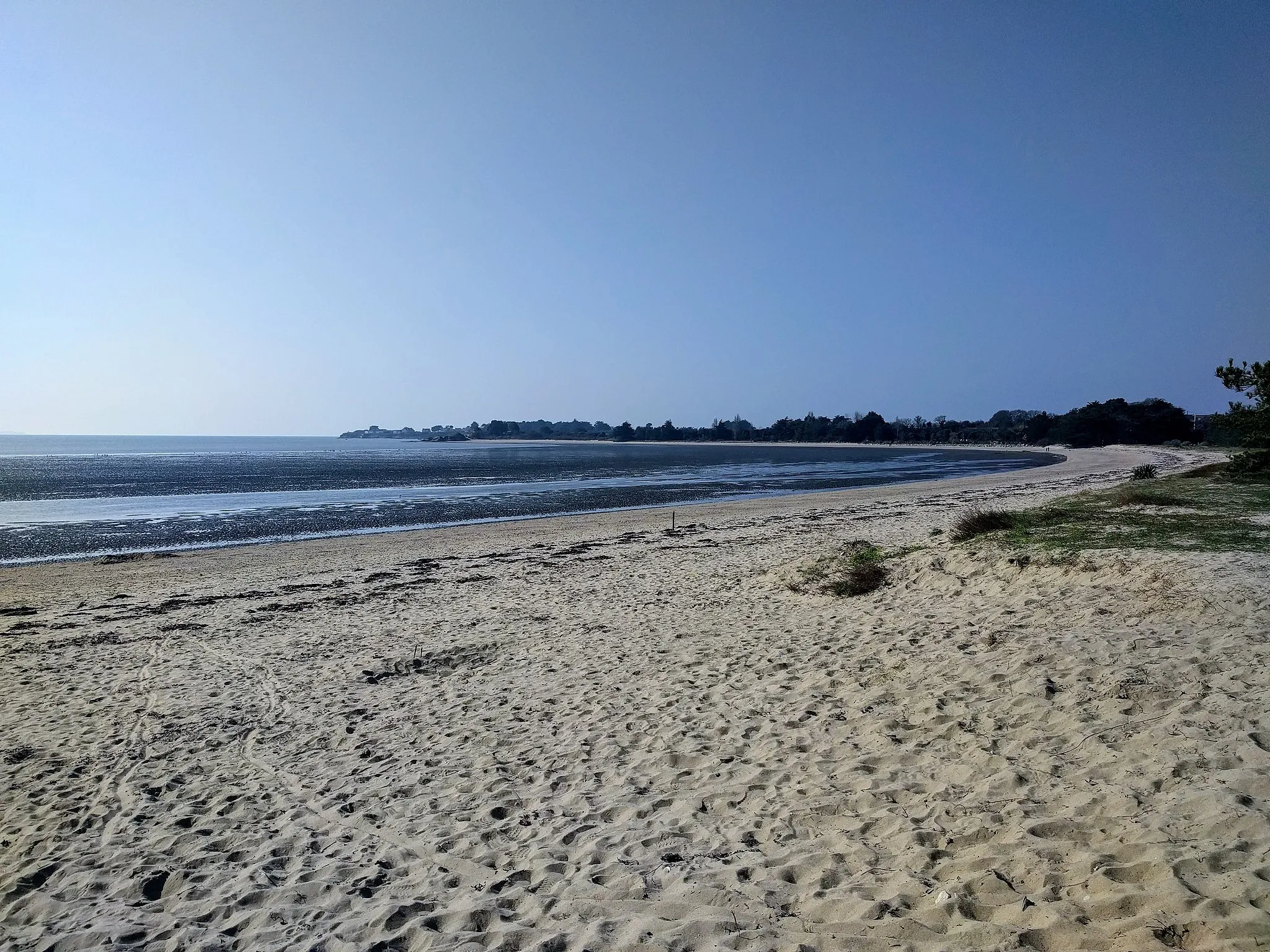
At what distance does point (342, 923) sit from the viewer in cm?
459

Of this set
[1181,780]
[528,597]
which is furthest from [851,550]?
[1181,780]

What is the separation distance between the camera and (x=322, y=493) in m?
48.0

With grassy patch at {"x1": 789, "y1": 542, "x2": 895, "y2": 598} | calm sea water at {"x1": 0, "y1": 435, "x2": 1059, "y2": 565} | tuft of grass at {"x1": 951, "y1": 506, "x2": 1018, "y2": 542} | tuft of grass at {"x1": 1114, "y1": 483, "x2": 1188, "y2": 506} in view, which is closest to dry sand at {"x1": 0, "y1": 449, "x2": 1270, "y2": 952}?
grassy patch at {"x1": 789, "y1": 542, "x2": 895, "y2": 598}

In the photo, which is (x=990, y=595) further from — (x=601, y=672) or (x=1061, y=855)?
(x=1061, y=855)

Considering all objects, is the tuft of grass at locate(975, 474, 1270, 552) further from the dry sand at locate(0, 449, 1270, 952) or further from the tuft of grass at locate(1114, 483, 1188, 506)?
the dry sand at locate(0, 449, 1270, 952)

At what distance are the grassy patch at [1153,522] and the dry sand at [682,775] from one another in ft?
4.64

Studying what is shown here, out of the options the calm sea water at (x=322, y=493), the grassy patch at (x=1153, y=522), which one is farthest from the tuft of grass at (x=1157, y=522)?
the calm sea water at (x=322, y=493)

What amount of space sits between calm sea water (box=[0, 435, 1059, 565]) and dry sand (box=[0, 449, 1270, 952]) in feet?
62.5

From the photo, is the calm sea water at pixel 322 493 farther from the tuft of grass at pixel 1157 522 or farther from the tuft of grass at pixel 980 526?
the tuft of grass at pixel 1157 522

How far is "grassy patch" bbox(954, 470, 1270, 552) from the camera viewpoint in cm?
1212

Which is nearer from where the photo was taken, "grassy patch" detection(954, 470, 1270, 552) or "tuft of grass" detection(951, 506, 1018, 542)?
"grassy patch" detection(954, 470, 1270, 552)

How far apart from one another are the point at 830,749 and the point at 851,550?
10212 mm

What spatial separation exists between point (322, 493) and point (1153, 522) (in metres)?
45.7

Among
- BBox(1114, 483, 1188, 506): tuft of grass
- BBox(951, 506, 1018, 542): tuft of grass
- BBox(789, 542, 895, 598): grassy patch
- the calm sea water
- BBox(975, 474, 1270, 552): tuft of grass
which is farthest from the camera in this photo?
the calm sea water
